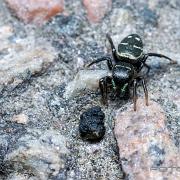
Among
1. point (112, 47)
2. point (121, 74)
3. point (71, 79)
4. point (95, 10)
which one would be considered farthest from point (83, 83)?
point (95, 10)

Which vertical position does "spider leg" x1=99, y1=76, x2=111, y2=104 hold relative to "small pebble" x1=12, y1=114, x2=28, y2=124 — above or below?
above

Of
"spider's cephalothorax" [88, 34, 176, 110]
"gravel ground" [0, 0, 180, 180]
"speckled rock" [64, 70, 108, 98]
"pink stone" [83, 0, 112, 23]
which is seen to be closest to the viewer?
"gravel ground" [0, 0, 180, 180]

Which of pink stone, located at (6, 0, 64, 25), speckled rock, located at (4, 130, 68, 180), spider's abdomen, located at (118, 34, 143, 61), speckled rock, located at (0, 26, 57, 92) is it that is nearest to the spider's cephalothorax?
spider's abdomen, located at (118, 34, 143, 61)

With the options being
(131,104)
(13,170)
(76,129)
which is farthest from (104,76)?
(13,170)

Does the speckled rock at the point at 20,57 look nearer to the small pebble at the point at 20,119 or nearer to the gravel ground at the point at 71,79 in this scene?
the gravel ground at the point at 71,79

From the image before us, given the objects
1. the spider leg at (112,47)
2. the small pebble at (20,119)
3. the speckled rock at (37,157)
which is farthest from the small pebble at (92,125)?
the spider leg at (112,47)

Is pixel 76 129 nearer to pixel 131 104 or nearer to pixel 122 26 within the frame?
pixel 131 104

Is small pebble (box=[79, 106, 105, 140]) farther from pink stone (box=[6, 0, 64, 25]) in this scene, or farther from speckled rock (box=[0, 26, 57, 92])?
pink stone (box=[6, 0, 64, 25])
